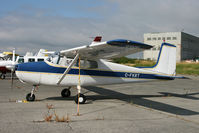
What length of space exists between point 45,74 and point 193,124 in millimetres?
5416

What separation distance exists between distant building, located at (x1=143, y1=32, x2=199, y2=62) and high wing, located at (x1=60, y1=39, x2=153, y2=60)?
2711 inches

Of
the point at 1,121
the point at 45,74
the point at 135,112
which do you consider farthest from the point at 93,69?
the point at 1,121

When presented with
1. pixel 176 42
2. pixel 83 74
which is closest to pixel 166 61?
pixel 83 74

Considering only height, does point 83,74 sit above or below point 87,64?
below

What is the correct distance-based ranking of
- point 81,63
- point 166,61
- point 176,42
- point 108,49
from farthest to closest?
point 176,42 < point 166,61 < point 81,63 < point 108,49

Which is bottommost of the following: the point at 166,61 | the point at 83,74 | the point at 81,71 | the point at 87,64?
the point at 83,74

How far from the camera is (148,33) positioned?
82625 millimetres

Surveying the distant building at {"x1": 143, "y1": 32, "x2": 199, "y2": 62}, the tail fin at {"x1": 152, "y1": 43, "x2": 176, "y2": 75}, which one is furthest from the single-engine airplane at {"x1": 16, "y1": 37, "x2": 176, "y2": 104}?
the distant building at {"x1": 143, "y1": 32, "x2": 199, "y2": 62}

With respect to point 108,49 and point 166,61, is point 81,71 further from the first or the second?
point 166,61

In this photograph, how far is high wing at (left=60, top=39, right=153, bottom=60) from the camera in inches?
225

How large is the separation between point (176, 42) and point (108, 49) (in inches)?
3008

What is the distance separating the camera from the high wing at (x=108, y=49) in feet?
18.8

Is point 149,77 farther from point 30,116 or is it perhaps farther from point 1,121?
point 1,121

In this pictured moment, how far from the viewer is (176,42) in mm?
77062
